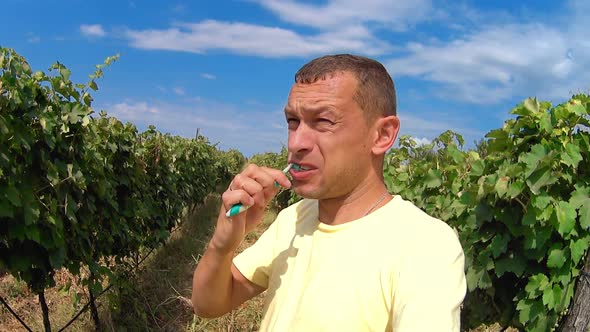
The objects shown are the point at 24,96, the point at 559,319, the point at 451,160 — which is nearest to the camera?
the point at 559,319

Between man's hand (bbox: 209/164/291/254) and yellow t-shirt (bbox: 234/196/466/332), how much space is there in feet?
0.63

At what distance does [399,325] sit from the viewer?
1221 millimetres

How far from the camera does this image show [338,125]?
1.56 m

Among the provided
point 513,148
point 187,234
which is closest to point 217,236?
point 513,148

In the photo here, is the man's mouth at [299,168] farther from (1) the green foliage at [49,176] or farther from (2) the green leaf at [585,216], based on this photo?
(1) the green foliage at [49,176]

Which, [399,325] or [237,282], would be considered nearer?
[399,325]

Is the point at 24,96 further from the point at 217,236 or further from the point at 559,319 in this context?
the point at 559,319

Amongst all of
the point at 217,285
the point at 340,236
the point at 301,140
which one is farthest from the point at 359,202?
the point at 217,285

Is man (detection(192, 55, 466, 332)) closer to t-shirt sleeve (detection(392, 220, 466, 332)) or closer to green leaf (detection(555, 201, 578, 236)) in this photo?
t-shirt sleeve (detection(392, 220, 466, 332))

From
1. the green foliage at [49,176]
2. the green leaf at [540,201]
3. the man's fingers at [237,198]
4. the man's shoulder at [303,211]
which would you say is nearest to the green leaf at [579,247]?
the green leaf at [540,201]

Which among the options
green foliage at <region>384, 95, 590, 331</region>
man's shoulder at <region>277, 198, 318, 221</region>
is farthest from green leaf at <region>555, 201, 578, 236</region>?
man's shoulder at <region>277, 198, 318, 221</region>

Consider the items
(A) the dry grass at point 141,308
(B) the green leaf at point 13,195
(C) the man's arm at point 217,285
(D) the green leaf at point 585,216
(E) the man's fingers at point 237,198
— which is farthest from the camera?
(A) the dry grass at point 141,308

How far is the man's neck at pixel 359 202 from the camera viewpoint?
5.32 feet

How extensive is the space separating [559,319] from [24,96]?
365 centimetres
